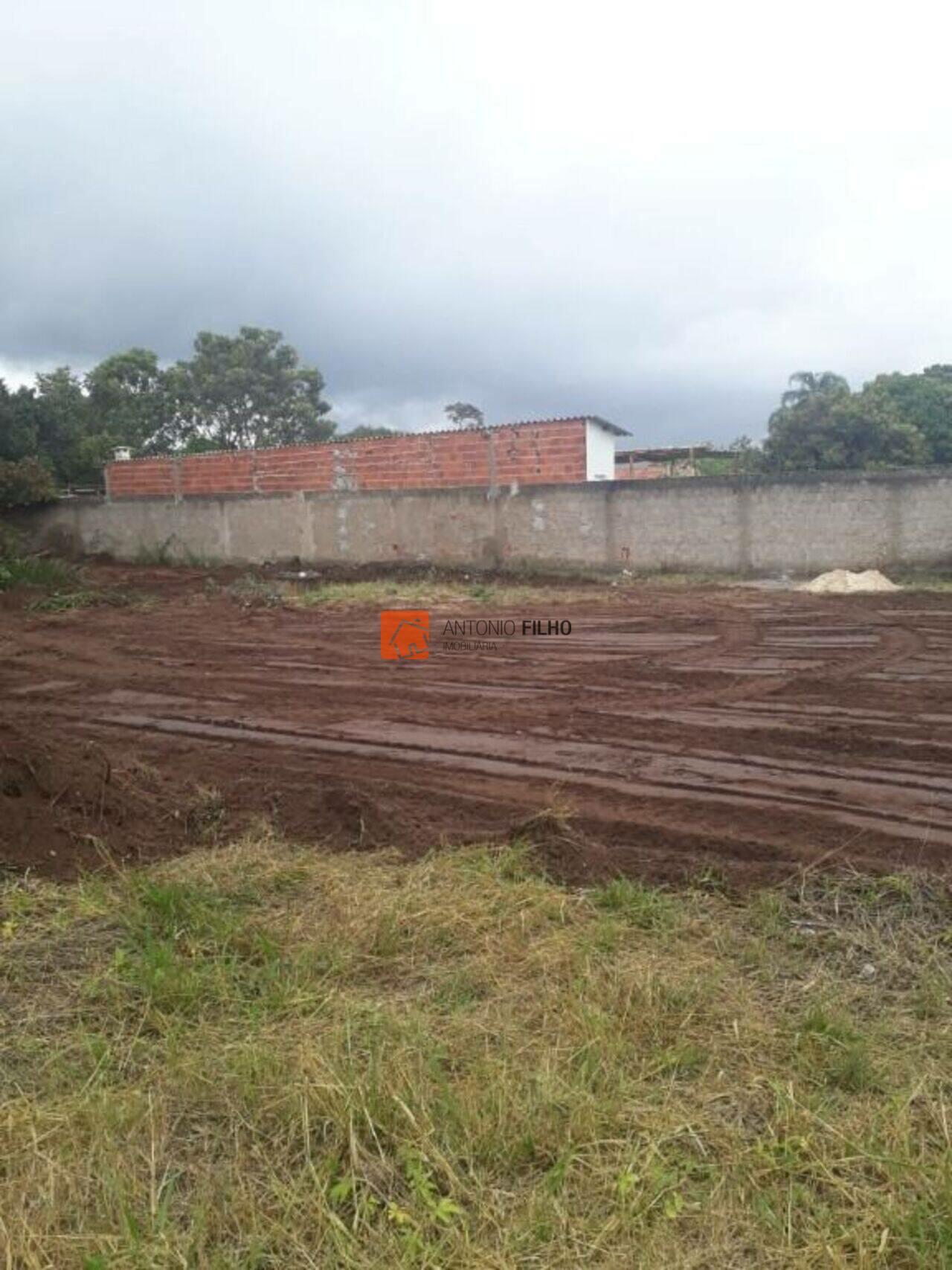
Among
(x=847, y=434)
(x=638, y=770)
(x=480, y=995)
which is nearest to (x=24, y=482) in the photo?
(x=638, y=770)

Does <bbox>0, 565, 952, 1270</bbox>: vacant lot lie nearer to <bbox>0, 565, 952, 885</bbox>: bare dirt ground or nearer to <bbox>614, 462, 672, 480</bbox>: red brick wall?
<bbox>0, 565, 952, 885</bbox>: bare dirt ground

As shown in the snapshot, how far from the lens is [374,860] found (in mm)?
4164

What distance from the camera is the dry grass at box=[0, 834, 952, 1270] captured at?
6.72 ft

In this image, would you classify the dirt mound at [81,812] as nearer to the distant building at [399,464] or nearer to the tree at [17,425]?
the distant building at [399,464]

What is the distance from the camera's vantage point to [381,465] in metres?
19.6

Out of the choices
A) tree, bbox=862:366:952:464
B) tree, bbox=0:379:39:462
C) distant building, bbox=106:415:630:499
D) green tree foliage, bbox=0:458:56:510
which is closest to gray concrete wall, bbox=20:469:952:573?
distant building, bbox=106:415:630:499

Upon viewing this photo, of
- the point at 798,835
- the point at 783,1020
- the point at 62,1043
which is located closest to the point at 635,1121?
the point at 783,1020

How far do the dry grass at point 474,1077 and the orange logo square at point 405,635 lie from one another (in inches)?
252

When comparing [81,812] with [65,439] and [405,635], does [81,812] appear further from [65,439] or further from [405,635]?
[65,439]

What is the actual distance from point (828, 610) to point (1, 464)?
19.3m

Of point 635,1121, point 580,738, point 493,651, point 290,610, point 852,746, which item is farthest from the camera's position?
point 290,610

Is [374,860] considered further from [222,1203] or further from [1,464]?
[1,464]

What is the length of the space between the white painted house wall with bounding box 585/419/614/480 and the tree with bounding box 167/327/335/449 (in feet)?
50.9

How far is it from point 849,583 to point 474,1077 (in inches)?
533
